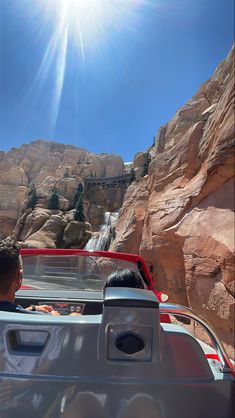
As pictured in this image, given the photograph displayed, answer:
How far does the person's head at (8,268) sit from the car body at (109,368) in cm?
34

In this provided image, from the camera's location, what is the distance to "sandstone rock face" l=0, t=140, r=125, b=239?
40938 mm

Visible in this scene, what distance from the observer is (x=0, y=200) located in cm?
4369

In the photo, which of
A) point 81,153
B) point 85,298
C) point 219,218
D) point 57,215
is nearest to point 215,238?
point 219,218

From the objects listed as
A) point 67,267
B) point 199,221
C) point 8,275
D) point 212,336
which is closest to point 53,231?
point 199,221

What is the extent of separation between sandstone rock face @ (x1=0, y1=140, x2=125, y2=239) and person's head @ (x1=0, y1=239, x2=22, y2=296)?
106ft

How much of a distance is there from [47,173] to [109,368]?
2342 inches

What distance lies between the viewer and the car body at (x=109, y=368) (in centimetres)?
94

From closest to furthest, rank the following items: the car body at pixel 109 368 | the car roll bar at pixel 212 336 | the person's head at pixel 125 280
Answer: the car body at pixel 109 368 < the car roll bar at pixel 212 336 < the person's head at pixel 125 280

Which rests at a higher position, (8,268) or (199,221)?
(199,221)

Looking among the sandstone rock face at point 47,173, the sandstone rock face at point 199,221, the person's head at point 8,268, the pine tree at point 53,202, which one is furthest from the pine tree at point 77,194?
the person's head at point 8,268

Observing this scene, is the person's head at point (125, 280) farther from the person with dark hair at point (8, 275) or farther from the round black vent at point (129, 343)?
the round black vent at point (129, 343)

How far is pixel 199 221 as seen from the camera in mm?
7523

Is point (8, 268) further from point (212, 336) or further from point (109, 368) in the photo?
point (212, 336)

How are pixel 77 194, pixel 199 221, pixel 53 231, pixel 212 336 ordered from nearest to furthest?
pixel 212 336 → pixel 199 221 → pixel 53 231 → pixel 77 194
